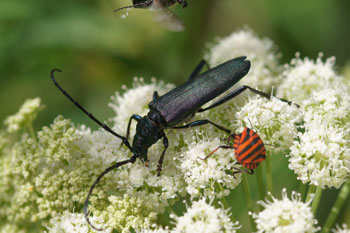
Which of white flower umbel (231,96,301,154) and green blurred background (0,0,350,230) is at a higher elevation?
green blurred background (0,0,350,230)

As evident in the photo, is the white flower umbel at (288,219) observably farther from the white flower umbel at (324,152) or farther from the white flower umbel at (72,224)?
the white flower umbel at (72,224)

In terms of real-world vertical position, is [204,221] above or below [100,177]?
below

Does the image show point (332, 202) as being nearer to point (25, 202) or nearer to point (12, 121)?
point (25, 202)

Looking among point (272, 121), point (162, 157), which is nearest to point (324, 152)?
point (272, 121)

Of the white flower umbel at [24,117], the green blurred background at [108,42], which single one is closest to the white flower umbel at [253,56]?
the green blurred background at [108,42]

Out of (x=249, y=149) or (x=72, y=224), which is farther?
(x=72, y=224)

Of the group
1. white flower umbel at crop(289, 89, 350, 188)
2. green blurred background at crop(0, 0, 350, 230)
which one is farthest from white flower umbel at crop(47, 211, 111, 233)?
green blurred background at crop(0, 0, 350, 230)

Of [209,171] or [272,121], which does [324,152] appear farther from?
[209,171]

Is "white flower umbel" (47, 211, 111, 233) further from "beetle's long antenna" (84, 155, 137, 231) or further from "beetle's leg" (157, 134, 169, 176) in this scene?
"beetle's leg" (157, 134, 169, 176)
